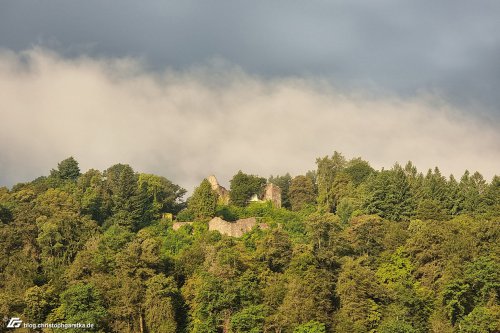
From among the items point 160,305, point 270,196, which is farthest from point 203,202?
point 160,305

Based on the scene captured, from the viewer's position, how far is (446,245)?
2098 inches

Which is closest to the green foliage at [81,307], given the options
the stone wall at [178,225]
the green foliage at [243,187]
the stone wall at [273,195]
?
the stone wall at [178,225]

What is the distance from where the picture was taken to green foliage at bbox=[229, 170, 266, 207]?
81.9m

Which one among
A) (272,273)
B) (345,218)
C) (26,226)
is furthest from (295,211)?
(26,226)

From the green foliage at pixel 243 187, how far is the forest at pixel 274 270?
10833 mm

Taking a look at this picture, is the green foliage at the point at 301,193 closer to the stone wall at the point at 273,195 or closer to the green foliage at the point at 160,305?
the stone wall at the point at 273,195

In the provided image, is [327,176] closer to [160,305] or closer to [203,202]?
[203,202]

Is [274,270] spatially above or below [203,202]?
below

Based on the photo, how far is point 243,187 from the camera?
8194cm

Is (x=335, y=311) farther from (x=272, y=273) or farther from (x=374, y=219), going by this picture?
(x=374, y=219)

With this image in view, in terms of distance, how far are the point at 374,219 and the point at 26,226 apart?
32.3 meters

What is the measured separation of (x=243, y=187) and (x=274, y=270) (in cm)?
2645

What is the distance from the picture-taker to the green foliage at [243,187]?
269ft

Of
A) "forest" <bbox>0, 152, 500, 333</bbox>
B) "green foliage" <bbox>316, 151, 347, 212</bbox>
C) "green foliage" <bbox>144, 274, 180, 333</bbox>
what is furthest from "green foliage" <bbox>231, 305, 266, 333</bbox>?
"green foliage" <bbox>316, 151, 347, 212</bbox>
